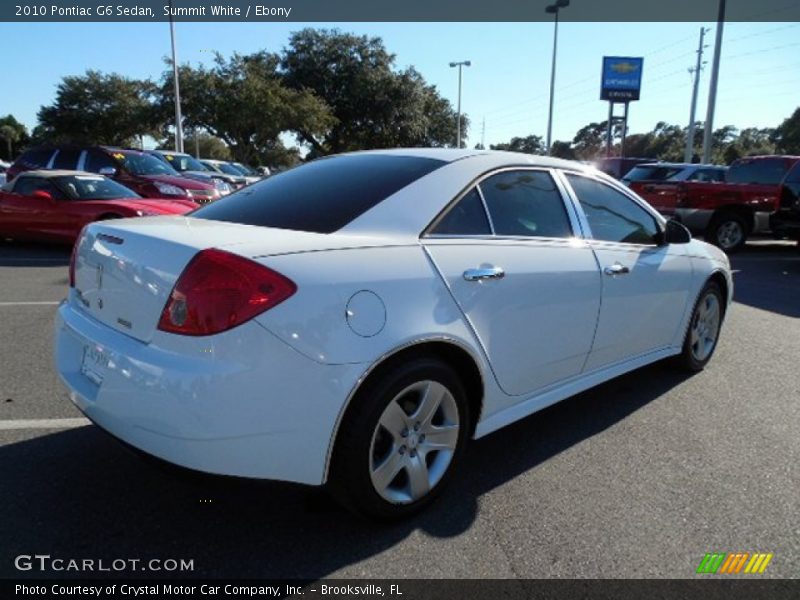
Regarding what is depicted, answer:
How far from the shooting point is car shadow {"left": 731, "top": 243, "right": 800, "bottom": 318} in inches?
289

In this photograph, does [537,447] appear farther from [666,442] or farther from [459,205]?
[459,205]

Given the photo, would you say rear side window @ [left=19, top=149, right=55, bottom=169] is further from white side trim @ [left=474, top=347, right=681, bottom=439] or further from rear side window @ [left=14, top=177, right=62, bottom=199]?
white side trim @ [left=474, top=347, right=681, bottom=439]

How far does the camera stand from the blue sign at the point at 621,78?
39.8m

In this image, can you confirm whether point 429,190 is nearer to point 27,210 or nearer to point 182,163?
point 27,210

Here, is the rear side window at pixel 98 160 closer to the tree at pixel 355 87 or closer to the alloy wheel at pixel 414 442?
the alloy wheel at pixel 414 442

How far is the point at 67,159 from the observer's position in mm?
12211

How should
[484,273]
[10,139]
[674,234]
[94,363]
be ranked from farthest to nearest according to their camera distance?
[10,139], [674,234], [484,273], [94,363]

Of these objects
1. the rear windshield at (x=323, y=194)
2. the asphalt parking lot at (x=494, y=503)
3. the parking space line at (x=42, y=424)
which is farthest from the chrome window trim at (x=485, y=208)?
the parking space line at (x=42, y=424)

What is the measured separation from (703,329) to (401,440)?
10.4ft

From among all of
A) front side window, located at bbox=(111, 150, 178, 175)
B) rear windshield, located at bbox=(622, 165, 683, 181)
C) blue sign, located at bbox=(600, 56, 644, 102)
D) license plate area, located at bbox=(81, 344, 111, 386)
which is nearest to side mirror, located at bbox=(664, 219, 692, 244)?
license plate area, located at bbox=(81, 344, 111, 386)

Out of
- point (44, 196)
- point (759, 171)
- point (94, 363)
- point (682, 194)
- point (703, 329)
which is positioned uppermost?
point (759, 171)

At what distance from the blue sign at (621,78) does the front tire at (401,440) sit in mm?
42023

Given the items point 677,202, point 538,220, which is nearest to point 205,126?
point 677,202

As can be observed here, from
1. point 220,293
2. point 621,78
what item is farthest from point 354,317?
Answer: point 621,78
